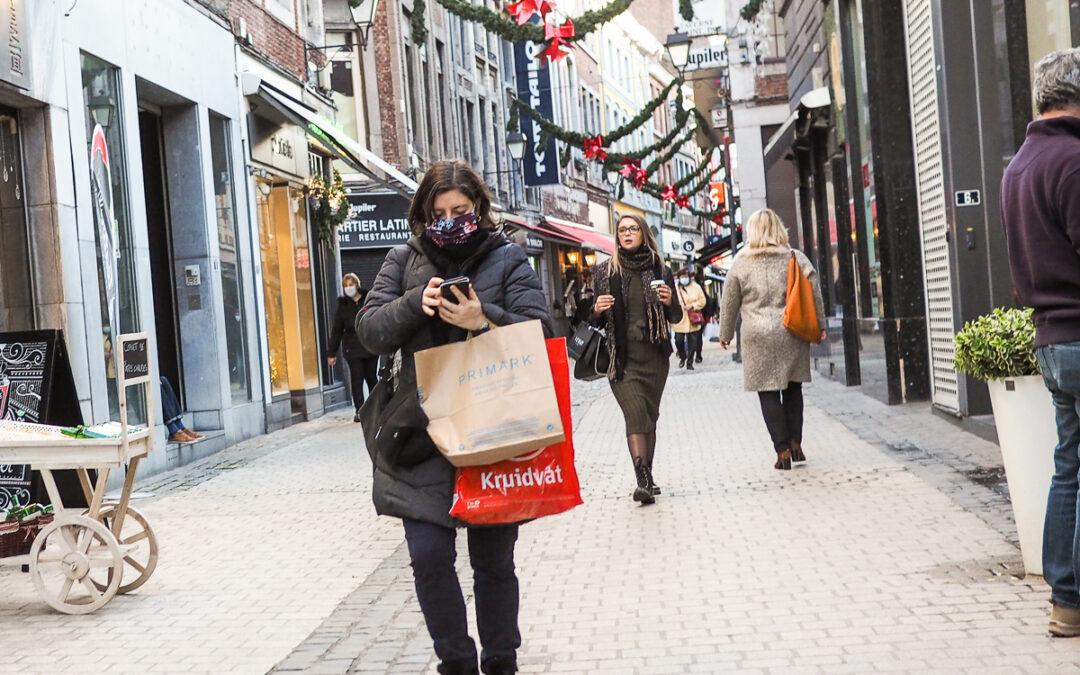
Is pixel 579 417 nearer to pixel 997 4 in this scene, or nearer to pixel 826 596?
pixel 997 4

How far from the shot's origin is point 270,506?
10.1m

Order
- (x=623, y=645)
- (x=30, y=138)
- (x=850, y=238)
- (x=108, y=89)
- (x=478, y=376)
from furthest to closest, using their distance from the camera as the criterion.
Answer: (x=850, y=238) < (x=108, y=89) < (x=30, y=138) < (x=623, y=645) < (x=478, y=376)

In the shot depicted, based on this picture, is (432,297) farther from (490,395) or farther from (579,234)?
(579,234)

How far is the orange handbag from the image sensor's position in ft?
32.9

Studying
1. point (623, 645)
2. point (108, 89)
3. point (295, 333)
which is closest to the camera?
point (623, 645)

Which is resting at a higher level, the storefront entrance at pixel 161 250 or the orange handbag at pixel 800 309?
the storefront entrance at pixel 161 250

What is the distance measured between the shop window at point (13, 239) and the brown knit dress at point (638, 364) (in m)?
4.94

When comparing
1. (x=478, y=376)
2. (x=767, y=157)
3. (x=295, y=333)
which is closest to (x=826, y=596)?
(x=478, y=376)

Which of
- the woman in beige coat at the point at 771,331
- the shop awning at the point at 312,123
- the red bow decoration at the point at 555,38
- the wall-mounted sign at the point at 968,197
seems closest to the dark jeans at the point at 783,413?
the woman in beige coat at the point at 771,331

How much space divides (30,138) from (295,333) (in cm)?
844

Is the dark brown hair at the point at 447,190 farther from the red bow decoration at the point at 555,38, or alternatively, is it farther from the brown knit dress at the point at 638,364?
the red bow decoration at the point at 555,38

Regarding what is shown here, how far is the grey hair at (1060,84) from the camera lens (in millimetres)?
4816

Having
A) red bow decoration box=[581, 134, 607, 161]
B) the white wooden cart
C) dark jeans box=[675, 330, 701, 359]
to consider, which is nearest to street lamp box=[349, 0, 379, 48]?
red bow decoration box=[581, 134, 607, 161]

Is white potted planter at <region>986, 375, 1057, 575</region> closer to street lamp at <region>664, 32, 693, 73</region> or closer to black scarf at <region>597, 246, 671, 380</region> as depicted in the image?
black scarf at <region>597, 246, 671, 380</region>
